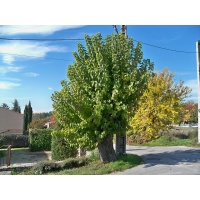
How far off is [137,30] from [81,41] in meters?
1.04

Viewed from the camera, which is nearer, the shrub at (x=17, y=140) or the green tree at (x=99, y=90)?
the green tree at (x=99, y=90)

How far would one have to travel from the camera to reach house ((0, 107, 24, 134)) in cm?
1079

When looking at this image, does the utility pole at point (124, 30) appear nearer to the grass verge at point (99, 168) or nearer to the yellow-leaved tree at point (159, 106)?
the grass verge at point (99, 168)

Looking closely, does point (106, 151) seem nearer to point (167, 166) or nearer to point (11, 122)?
point (167, 166)

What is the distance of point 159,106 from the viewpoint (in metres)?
8.64

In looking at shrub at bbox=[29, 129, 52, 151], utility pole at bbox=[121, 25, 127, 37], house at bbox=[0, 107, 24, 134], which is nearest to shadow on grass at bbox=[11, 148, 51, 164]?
shrub at bbox=[29, 129, 52, 151]

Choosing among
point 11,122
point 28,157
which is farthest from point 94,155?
point 11,122

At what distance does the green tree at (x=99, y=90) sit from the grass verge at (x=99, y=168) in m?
0.41

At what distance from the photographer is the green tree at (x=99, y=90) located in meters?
4.68

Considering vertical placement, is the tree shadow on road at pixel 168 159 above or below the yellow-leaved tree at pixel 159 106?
below

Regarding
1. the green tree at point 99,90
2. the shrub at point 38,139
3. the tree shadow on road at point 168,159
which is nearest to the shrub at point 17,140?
the shrub at point 38,139

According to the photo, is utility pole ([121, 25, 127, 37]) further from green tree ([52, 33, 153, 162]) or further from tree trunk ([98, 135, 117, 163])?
tree trunk ([98, 135, 117, 163])

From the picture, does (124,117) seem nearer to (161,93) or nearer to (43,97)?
(43,97)
